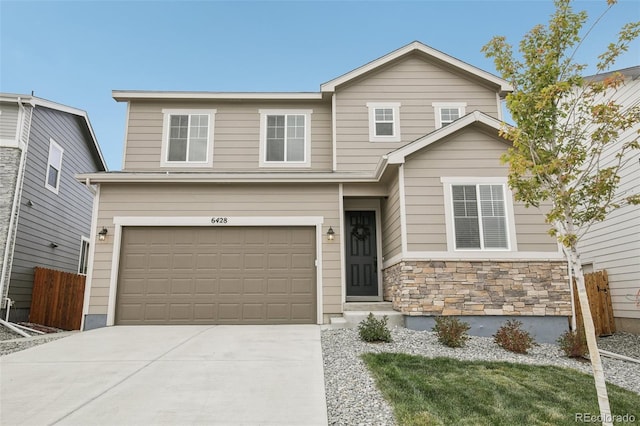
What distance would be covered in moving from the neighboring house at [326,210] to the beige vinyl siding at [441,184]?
29 mm

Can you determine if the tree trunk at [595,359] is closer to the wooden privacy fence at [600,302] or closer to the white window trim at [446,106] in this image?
the wooden privacy fence at [600,302]

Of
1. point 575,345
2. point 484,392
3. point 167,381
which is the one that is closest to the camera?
point 484,392

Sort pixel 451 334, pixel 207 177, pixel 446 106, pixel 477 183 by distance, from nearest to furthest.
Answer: pixel 451 334 → pixel 477 183 → pixel 207 177 → pixel 446 106

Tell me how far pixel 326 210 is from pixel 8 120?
30.4 feet

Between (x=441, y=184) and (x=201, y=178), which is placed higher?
(x=201, y=178)

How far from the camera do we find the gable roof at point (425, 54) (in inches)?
428

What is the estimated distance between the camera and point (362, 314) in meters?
8.50

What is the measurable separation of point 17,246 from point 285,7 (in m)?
17.3

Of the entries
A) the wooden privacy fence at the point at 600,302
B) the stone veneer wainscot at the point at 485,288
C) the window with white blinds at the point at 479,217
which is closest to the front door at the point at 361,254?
the stone veneer wainscot at the point at 485,288

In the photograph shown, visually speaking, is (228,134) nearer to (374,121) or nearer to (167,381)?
(374,121)

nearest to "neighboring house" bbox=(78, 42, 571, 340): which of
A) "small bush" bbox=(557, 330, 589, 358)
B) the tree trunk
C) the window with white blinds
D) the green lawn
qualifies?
the window with white blinds

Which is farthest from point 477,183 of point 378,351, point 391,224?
point 378,351

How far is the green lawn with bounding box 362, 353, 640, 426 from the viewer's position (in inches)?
153

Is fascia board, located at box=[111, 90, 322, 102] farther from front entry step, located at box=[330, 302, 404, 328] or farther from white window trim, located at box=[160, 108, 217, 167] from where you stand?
front entry step, located at box=[330, 302, 404, 328]
